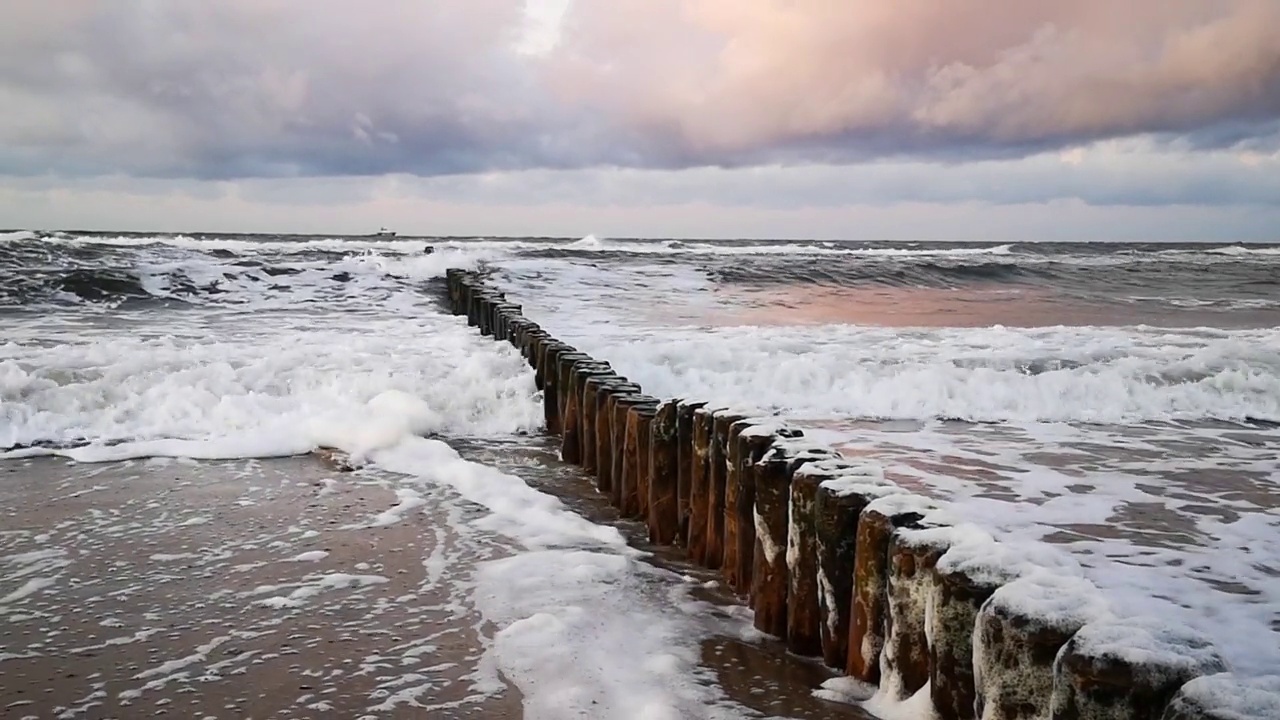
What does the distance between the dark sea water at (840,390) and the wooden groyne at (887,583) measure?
67 cm

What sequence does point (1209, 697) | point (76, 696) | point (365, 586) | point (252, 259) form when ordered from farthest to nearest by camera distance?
1. point (252, 259)
2. point (365, 586)
3. point (76, 696)
4. point (1209, 697)

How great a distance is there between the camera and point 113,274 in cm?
1683

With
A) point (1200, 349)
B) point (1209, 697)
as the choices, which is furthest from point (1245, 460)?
point (1209, 697)

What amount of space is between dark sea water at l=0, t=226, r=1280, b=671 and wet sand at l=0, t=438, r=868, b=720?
4.01 feet

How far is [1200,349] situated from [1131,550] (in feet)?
23.5

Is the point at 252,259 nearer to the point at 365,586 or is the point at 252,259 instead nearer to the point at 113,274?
the point at 113,274

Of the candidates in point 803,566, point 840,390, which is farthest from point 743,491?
point 840,390

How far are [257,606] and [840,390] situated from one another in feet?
20.5

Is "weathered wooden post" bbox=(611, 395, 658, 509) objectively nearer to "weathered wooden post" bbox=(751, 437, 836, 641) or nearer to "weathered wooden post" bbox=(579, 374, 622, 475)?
"weathered wooden post" bbox=(579, 374, 622, 475)

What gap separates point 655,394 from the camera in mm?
9172

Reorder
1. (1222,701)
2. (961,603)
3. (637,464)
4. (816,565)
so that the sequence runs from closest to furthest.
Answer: (1222,701)
(961,603)
(816,565)
(637,464)

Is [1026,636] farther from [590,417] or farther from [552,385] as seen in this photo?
[552,385]

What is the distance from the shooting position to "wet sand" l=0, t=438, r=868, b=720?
117 inches

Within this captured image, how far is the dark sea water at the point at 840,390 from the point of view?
5051 millimetres
